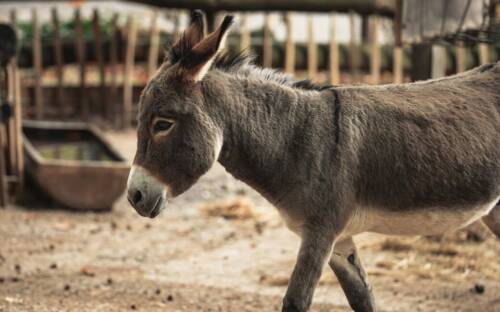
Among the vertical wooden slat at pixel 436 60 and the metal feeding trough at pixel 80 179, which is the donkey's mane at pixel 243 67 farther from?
the metal feeding trough at pixel 80 179

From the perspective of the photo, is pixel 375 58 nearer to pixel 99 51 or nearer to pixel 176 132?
pixel 99 51

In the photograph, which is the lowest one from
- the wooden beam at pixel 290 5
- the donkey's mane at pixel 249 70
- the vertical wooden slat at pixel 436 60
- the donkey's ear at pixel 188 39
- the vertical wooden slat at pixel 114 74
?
the vertical wooden slat at pixel 114 74

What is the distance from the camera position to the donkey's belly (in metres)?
4.31

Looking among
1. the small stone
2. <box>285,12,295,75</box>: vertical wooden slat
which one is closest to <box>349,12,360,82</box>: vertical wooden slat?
<box>285,12,295,75</box>: vertical wooden slat

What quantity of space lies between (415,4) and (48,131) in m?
5.38

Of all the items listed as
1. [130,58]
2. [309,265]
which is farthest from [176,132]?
[130,58]

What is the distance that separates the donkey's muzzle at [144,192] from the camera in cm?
402

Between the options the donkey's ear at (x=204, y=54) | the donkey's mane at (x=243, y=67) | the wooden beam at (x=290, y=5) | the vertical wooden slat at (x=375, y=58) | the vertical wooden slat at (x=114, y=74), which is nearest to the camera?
the donkey's ear at (x=204, y=54)

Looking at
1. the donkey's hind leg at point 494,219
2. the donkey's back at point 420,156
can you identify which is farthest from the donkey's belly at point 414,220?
the donkey's hind leg at point 494,219

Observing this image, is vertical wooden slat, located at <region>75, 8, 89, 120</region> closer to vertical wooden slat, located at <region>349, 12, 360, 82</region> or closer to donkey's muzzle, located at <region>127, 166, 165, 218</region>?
vertical wooden slat, located at <region>349, 12, 360, 82</region>

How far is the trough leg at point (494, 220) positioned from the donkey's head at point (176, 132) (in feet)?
5.63

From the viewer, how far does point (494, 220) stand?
4875 mm

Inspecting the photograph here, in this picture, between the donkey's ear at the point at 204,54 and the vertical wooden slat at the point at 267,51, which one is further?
the vertical wooden slat at the point at 267,51

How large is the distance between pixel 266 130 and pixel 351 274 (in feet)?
3.15
